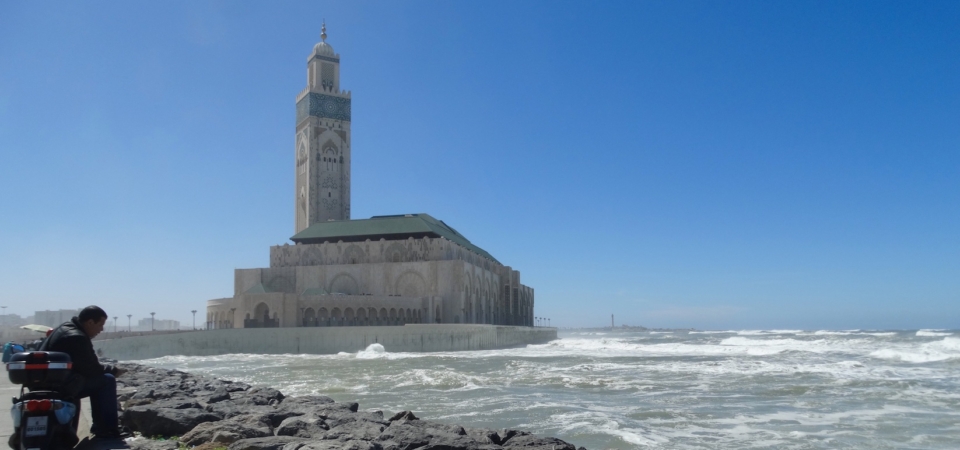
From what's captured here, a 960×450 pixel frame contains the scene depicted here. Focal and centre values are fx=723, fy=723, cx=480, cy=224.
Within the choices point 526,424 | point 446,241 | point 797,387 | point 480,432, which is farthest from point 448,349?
point 480,432

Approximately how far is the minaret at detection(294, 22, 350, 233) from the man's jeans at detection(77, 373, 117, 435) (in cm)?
6928

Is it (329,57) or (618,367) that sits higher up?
(329,57)

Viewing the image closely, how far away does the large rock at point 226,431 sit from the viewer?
6.64m

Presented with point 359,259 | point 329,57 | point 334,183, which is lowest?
point 359,259

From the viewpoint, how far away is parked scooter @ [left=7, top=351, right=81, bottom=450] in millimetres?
5473

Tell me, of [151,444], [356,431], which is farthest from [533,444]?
[151,444]

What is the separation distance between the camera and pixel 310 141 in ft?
246

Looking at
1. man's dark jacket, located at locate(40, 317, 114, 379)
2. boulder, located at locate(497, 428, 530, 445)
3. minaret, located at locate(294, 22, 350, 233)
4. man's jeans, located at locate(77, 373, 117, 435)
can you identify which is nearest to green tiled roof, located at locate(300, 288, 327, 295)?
minaret, located at locate(294, 22, 350, 233)

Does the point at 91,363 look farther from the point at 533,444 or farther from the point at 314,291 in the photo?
the point at 314,291

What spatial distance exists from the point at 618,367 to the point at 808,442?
53.1 ft

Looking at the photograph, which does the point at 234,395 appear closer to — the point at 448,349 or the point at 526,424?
the point at 526,424

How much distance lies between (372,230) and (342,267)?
520cm

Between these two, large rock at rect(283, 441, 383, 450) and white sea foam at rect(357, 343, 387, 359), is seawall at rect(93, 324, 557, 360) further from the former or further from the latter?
large rock at rect(283, 441, 383, 450)

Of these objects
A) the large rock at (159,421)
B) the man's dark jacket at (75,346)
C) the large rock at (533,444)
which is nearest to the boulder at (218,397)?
the large rock at (159,421)
